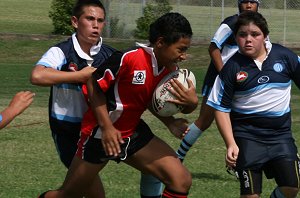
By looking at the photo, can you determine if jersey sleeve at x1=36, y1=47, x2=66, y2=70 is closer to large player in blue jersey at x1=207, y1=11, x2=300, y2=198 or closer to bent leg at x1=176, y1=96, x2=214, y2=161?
large player in blue jersey at x1=207, y1=11, x2=300, y2=198

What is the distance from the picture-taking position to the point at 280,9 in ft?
114

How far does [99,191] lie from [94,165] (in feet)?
1.59

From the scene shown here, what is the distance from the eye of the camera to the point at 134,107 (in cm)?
630

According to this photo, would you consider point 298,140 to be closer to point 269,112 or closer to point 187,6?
point 269,112

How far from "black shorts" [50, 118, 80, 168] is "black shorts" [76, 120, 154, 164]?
0.30m

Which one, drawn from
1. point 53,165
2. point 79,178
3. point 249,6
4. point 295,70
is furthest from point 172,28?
point 53,165

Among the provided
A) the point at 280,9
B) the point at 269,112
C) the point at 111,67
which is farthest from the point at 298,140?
the point at 280,9

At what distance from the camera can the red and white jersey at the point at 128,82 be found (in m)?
→ 6.14

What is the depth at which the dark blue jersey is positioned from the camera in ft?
21.5

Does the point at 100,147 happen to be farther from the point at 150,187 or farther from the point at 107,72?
the point at 150,187

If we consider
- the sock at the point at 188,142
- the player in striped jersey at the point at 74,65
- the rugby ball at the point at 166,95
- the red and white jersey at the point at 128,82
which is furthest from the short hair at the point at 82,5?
the sock at the point at 188,142

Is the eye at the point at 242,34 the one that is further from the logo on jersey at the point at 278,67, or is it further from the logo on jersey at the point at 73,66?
the logo on jersey at the point at 73,66

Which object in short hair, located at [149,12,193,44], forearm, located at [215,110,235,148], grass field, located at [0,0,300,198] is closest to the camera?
short hair, located at [149,12,193,44]

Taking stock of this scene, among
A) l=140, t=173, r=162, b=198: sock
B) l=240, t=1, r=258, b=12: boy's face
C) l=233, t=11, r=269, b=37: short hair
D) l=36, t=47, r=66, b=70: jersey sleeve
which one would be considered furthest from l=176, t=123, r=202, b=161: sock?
l=36, t=47, r=66, b=70: jersey sleeve
